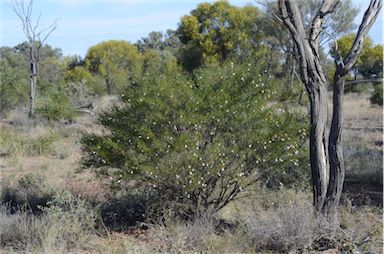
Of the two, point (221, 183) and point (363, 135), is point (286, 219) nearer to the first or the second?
point (221, 183)

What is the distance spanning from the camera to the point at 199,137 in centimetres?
767

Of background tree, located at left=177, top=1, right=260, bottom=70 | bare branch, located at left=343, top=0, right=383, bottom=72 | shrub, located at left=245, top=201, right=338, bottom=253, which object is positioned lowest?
shrub, located at left=245, top=201, right=338, bottom=253

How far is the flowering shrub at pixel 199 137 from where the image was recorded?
7605 millimetres

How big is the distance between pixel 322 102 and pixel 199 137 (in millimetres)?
1667

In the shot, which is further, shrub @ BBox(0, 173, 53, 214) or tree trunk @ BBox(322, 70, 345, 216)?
shrub @ BBox(0, 173, 53, 214)

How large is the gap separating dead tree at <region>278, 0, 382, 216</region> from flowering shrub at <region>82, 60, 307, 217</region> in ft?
1.36

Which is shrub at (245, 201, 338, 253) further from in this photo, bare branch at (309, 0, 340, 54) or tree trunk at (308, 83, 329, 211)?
bare branch at (309, 0, 340, 54)

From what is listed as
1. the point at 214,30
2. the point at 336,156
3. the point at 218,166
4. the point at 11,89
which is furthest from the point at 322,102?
the point at 214,30

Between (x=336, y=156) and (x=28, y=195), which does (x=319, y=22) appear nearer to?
(x=336, y=156)

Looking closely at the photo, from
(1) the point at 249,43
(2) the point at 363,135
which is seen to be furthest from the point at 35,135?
(1) the point at 249,43

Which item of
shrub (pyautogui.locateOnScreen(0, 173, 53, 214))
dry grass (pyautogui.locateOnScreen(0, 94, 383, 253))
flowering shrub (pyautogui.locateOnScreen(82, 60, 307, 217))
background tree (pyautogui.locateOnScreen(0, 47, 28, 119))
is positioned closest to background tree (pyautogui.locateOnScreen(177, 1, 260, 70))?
background tree (pyautogui.locateOnScreen(0, 47, 28, 119))

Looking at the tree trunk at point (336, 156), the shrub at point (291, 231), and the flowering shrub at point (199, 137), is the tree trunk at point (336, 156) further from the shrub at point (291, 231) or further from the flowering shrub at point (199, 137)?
the flowering shrub at point (199, 137)

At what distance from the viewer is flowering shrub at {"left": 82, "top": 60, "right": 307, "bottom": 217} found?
25.0ft

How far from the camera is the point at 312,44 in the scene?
779 cm
